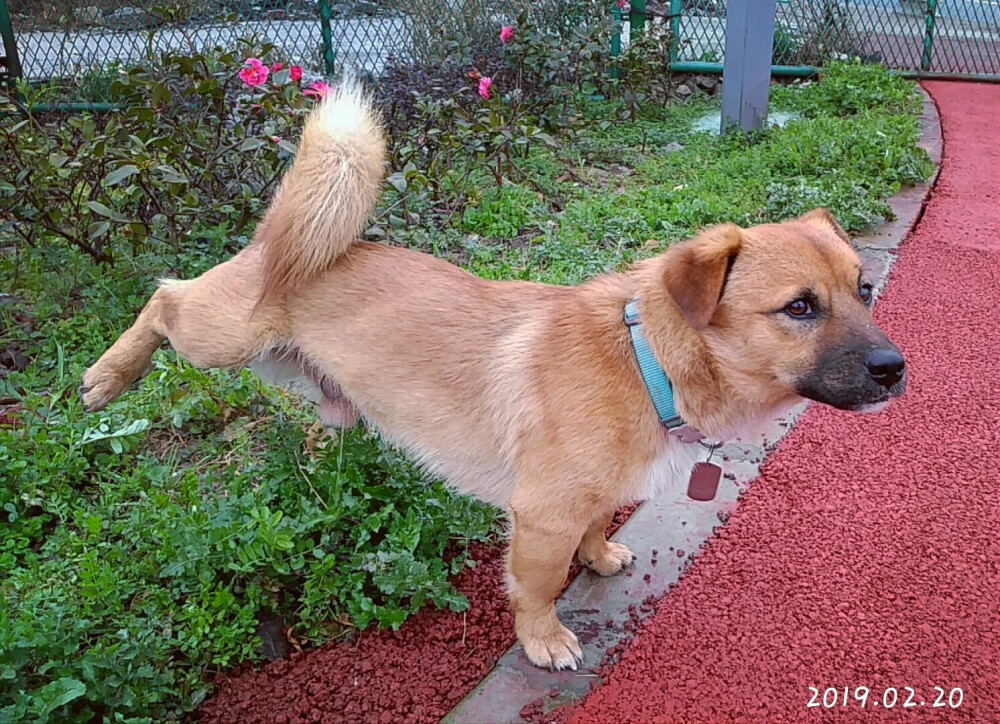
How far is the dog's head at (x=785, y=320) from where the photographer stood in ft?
8.13

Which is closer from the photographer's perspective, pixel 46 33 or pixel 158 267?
pixel 158 267

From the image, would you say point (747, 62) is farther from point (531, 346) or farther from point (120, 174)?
point (531, 346)

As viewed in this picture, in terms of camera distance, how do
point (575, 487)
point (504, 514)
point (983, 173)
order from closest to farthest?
point (575, 487) → point (504, 514) → point (983, 173)

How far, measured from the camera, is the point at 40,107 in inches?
300

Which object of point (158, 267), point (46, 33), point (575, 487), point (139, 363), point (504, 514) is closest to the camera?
point (575, 487)

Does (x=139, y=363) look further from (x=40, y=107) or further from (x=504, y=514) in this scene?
(x=40, y=107)

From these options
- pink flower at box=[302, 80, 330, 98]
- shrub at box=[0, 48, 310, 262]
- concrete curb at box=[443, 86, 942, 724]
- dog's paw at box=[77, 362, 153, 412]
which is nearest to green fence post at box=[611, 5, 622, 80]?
pink flower at box=[302, 80, 330, 98]

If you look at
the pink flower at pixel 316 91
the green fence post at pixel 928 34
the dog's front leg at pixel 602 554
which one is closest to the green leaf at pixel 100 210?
A: the pink flower at pixel 316 91

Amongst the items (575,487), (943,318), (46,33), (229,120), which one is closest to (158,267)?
(229,120)

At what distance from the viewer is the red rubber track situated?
272cm

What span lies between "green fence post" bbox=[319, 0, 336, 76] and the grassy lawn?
387 centimetres

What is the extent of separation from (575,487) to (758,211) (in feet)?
13.5

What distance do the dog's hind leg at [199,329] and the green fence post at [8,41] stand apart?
5899 mm

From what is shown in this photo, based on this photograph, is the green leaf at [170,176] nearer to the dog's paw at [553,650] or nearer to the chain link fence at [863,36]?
the dog's paw at [553,650]
